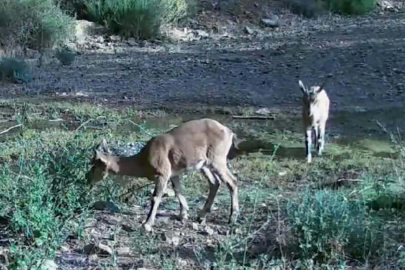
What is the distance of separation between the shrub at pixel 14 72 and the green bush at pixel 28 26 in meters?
2.72

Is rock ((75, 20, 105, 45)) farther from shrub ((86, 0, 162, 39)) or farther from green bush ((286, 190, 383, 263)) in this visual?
green bush ((286, 190, 383, 263))

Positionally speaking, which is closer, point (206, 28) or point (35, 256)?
point (35, 256)

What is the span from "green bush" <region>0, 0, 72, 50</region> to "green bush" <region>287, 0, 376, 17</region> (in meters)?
7.45

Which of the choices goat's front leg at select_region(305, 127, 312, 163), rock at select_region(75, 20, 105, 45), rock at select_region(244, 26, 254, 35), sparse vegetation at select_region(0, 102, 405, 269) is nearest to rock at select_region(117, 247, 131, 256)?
sparse vegetation at select_region(0, 102, 405, 269)

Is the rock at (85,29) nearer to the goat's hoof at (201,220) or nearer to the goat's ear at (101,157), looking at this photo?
the goat's ear at (101,157)

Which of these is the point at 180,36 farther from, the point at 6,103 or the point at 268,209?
the point at 268,209

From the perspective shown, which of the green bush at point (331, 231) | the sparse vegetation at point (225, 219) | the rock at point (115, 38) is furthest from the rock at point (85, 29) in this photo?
the green bush at point (331, 231)

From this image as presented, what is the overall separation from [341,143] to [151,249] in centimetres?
536

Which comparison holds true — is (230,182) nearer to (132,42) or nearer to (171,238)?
(171,238)

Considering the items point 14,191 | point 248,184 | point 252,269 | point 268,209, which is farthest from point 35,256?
point 248,184

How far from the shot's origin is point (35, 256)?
18.5 ft

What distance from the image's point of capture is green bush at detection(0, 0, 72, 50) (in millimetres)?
18516

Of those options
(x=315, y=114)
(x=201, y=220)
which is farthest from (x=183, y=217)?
(x=315, y=114)

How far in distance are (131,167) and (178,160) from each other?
37 cm
